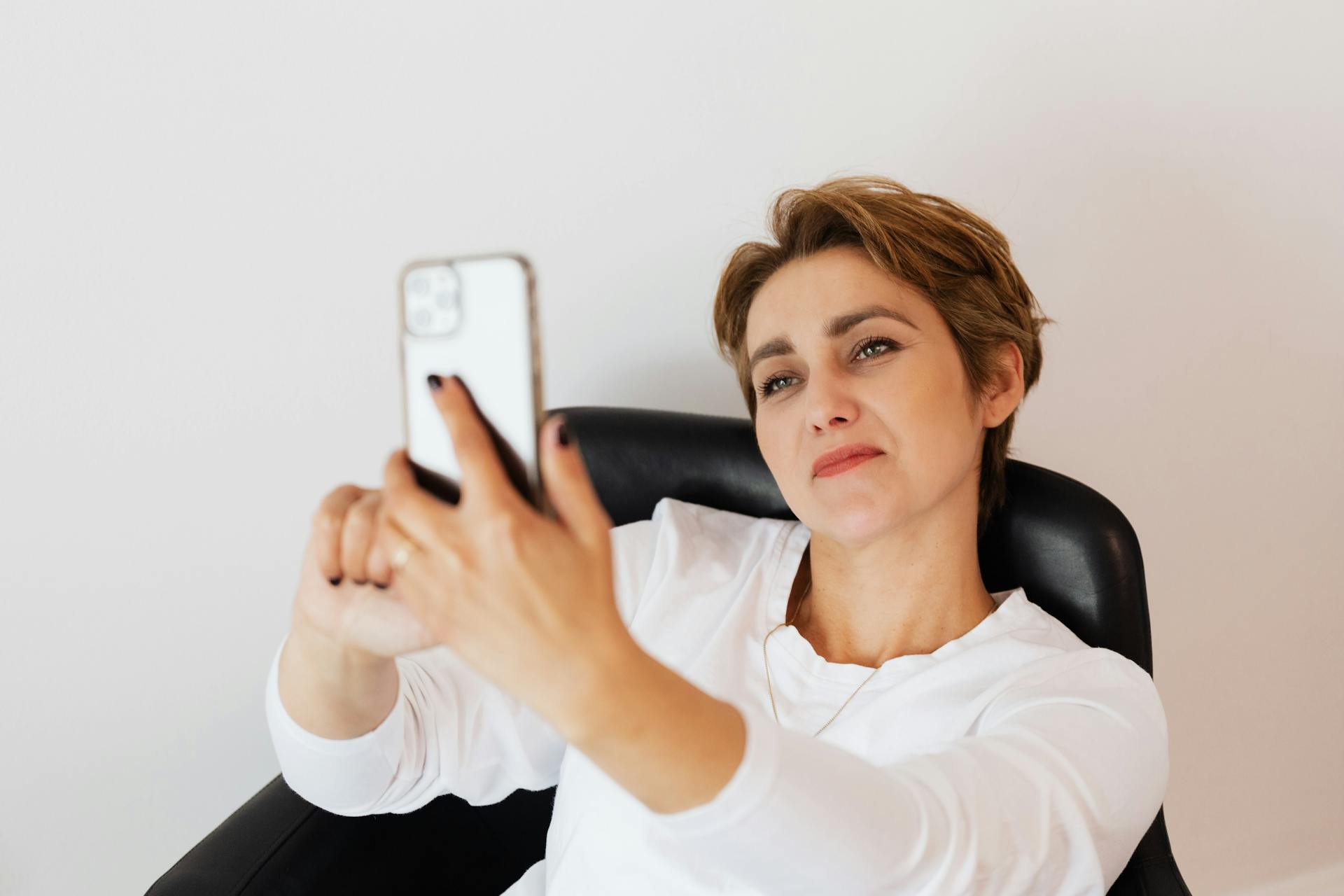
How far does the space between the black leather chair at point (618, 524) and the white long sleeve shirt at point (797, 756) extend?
0.19 ft

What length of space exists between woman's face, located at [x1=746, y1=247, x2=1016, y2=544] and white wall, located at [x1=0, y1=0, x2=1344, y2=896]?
1.06 ft

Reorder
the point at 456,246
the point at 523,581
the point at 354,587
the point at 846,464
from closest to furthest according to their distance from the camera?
the point at 523,581, the point at 354,587, the point at 846,464, the point at 456,246

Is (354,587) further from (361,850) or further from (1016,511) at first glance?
(1016,511)

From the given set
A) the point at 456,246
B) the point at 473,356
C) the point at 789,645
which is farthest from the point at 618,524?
the point at 473,356

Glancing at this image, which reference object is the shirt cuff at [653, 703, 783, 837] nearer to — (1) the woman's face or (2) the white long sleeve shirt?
(2) the white long sleeve shirt

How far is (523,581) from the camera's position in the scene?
0.60 meters

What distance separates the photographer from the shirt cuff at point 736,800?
645mm

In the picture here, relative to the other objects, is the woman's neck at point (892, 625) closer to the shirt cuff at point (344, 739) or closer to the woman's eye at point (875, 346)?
the woman's eye at point (875, 346)

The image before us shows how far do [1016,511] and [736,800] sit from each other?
34.0 inches

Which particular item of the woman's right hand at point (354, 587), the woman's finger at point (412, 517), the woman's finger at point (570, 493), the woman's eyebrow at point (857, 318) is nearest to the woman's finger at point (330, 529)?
the woman's right hand at point (354, 587)

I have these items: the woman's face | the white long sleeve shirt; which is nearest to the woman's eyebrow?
the woman's face

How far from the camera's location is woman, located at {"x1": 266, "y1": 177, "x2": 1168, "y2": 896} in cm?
63

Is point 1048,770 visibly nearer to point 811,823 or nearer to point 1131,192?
point 811,823

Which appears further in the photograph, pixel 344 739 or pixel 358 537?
pixel 344 739
